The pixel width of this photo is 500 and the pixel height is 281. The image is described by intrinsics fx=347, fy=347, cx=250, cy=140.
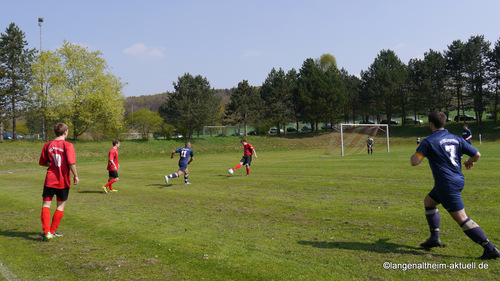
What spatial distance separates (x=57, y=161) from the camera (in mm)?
7566

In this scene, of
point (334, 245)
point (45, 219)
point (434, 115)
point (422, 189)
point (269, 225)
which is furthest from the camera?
point (422, 189)

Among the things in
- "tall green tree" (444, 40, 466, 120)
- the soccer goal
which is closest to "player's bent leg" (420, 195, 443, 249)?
the soccer goal

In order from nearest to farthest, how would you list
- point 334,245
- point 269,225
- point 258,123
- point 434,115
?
point 434,115, point 334,245, point 269,225, point 258,123

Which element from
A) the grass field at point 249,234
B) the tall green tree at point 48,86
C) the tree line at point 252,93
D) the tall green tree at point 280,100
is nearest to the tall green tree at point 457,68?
the tree line at point 252,93

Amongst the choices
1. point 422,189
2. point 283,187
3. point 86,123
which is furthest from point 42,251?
point 86,123

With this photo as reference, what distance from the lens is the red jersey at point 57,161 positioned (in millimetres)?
7520

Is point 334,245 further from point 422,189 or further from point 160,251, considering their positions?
point 422,189

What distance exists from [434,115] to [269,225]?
4.18 m

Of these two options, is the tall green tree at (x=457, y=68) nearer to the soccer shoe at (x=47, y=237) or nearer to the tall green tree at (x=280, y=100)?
the tall green tree at (x=280, y=100)

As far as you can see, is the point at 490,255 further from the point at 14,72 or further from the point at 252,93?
the point at 252,93

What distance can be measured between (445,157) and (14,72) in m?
63.3

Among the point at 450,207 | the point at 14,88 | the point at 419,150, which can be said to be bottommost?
the point at 450,207

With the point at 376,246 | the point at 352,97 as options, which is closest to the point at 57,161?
the point at 376,246

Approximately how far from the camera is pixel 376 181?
14.6 meters
